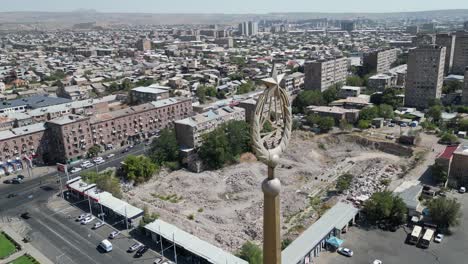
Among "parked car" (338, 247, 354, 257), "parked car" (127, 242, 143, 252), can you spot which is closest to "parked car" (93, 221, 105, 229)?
"parked car" (127, 242, 143, 252)

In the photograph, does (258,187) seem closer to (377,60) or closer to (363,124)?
(363,124)

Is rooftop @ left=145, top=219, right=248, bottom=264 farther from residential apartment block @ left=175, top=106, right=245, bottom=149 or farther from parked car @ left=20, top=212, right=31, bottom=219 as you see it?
residential apartment block @ left=175, top=106, right=245, bottom=149

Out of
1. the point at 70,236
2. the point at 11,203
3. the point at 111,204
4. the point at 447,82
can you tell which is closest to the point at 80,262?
the point at 70,236

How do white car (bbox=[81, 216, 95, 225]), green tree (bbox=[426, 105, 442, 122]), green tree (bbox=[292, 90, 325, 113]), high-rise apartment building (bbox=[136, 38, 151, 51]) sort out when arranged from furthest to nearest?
1. high-rise apartment building (bbox=[136, 38, 151, 51])
2. green tree (bbox=[292, 90, 325, 113])
3. green tree (bbox=[426, 105, 442, 122])
4. white car (bbox=[81, 216, 95, 225])

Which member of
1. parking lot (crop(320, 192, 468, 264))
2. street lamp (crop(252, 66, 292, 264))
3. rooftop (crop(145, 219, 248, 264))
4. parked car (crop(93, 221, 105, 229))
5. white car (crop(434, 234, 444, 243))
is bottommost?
parking lot (crop(320, 192, 468, 264))

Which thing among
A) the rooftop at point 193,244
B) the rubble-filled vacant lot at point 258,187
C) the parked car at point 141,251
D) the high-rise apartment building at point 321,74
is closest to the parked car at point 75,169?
the rubble-filled vacant lot at point 258,187

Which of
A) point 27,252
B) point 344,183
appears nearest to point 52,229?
point 27,252

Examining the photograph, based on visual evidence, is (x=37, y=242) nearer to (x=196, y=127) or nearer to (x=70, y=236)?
(x=70, y=236)
